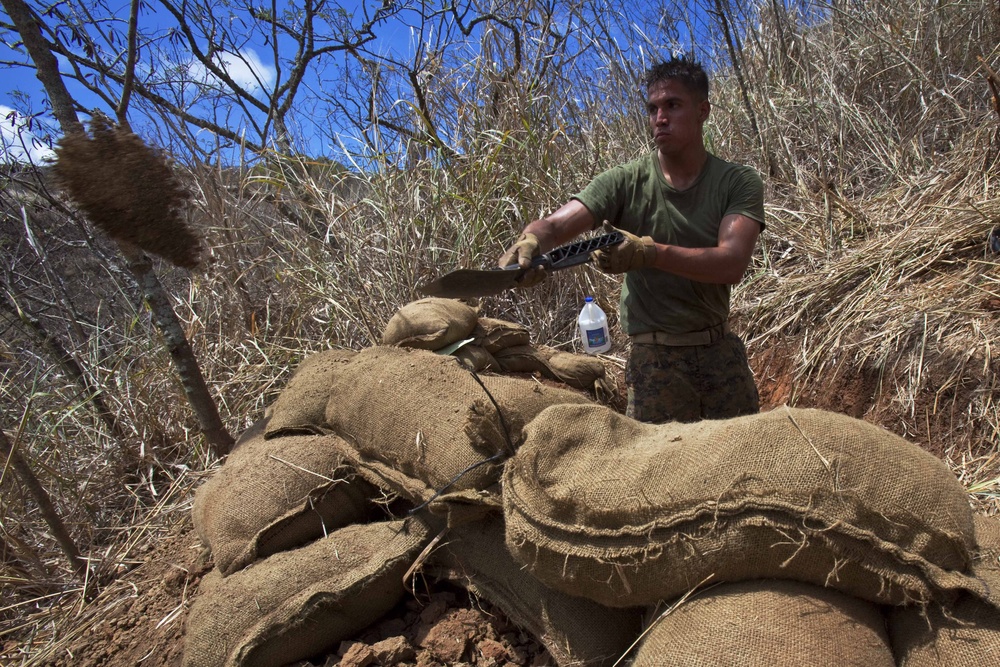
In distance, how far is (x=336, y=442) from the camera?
2.22 m

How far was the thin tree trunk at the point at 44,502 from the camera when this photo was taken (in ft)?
8.00

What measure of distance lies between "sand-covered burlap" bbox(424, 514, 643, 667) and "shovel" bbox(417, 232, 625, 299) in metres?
0.70

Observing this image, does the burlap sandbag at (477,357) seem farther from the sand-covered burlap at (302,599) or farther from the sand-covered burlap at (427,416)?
the sand-covered burlap at (302,599)

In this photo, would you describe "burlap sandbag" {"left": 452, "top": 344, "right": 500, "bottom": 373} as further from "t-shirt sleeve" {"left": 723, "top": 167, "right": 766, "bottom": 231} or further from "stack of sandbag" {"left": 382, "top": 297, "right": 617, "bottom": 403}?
"t-shirt sleeve" {"left": 723, "top": 167, "right": 766, "bottom": 231}

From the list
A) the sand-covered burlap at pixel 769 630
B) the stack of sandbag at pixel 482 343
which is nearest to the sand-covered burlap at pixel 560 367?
the stack of sandbag at pixel 482 343

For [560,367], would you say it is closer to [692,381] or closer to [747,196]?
[692,381]

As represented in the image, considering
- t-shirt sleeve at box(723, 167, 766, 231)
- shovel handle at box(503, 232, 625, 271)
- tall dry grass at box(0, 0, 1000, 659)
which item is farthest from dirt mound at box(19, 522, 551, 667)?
t-shirt sleeve at box(723, 167, 766, 231)

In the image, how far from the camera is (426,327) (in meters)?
2.56

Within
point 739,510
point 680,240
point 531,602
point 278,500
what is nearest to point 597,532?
point 739,510

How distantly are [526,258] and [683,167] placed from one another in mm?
896

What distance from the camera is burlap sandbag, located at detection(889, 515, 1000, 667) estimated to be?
44.0 inches

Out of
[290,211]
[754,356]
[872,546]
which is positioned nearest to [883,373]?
A: [754,356]

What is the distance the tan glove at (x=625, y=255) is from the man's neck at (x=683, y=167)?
23.2 inches

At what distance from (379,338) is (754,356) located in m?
2.09
